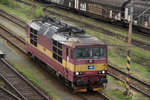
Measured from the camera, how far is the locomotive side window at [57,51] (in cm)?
1948

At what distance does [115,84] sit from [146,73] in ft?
12.1

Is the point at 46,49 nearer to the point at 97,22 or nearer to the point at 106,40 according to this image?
the point at 106,40

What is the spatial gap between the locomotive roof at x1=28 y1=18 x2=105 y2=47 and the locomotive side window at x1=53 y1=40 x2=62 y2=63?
269mm

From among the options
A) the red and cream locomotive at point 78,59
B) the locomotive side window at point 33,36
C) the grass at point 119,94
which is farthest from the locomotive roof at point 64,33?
the grass at point 119,94

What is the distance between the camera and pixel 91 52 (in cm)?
1836

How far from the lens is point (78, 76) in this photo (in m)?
18.2

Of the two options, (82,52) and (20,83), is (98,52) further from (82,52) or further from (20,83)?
(20,83)

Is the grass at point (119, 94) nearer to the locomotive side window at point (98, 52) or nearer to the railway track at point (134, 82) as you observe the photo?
the railway track at point (134, 82)

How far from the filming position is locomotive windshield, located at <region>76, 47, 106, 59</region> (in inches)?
714

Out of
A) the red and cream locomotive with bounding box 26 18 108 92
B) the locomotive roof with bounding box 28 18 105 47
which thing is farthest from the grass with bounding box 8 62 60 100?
the locomotive roof with bounding box 28 18 105 47

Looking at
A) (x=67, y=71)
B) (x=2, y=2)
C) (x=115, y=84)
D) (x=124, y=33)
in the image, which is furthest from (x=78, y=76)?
(x=2, y=2)

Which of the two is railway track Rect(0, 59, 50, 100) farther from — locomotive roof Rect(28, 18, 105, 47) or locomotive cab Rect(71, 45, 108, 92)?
locomotive roof Rect(28, 18, 105, 47)

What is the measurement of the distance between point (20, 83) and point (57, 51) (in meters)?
2.81

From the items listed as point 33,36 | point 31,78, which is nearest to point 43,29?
point 33,36
